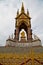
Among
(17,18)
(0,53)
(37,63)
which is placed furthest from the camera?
(17,18)

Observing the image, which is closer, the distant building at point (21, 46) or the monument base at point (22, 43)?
the distant building at point (21, 46)

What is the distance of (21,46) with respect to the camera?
2284 centimetres

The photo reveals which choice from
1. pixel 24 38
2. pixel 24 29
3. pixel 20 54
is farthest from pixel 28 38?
pixel 20 54

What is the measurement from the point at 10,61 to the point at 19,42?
8.12 meters

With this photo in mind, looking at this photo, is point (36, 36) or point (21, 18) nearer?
point (36, 36)

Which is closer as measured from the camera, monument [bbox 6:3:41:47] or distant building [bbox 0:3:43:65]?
distant building [bbox 0:3:43:65]

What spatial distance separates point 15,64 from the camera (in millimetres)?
15445

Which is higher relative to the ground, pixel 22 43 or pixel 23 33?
pixel 23 33

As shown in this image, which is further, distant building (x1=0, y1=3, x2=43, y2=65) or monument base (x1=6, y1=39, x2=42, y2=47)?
monument base (x1=6, y1=39, x2=42, y2=47)

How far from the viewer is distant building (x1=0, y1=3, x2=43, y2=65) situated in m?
15.8

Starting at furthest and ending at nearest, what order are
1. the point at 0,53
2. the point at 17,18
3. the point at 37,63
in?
1. the point at 17,18
2. the point at 0,53
3. the point at 37,63

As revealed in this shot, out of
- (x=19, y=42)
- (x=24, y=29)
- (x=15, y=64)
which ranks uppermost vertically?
(x=24, y=29)

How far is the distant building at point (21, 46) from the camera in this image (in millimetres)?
15781

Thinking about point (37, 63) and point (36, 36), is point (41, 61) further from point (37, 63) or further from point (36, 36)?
point (36, 36)
